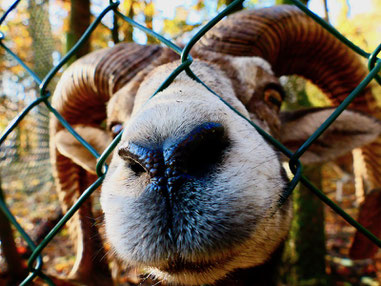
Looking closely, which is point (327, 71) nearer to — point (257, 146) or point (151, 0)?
point (257, 146)

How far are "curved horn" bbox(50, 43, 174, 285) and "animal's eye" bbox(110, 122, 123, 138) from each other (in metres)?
0.39

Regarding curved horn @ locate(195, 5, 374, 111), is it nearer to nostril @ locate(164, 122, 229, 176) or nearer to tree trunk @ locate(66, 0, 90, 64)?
nostril @ locate(164, 122, 229, 176)

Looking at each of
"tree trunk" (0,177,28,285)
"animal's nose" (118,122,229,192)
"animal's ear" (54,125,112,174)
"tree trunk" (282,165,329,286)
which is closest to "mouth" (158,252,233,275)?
"animal's nose" (118,122,229,192)

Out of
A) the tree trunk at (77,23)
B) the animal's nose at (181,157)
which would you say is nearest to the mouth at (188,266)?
the animal's nose at (181,157)

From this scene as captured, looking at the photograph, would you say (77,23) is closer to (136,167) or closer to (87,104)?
(87,104)

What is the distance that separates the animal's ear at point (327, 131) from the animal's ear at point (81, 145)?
1891 millimetres

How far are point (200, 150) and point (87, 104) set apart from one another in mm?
2738

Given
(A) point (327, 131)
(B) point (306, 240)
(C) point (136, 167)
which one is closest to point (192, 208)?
(C) point (136, 167)

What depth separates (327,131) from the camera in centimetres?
290

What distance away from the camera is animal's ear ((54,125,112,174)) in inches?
120

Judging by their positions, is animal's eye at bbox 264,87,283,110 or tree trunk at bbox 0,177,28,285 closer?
animal's eye at bbox 264,87,283,110

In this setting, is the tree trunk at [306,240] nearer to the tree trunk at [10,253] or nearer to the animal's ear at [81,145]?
the animal's ear at [81,145]

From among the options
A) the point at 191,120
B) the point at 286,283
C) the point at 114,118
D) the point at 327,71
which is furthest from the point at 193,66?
the point at 286,283

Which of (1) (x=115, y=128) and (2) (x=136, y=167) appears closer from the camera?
(2) (x=136, y=167)
